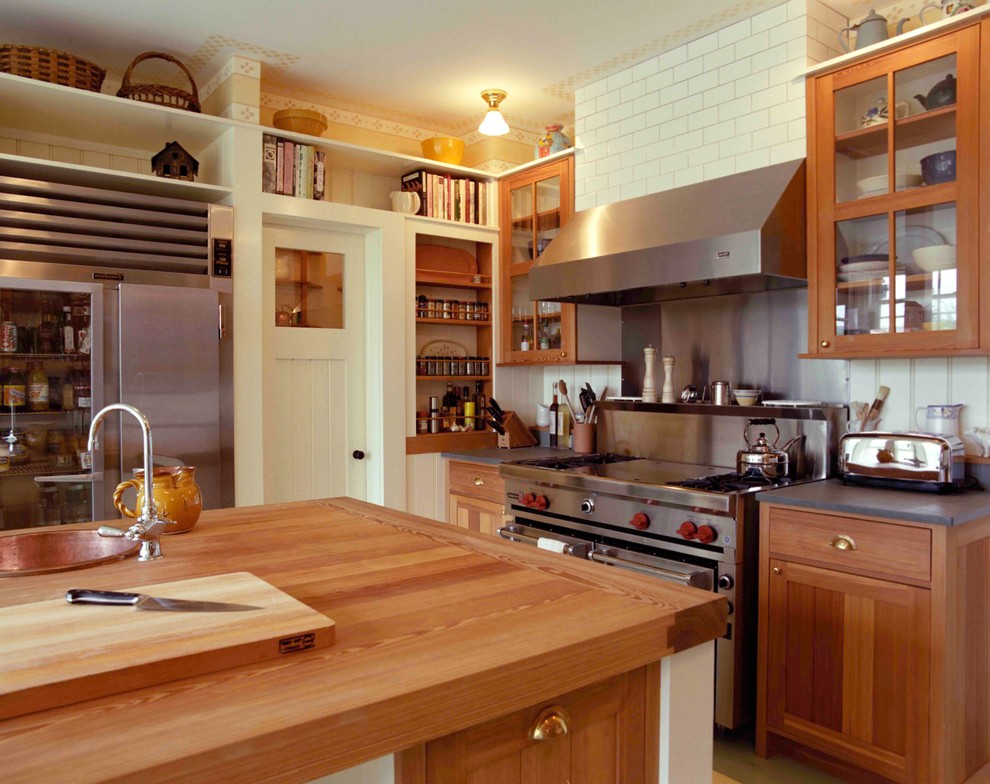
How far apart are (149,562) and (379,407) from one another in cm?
250

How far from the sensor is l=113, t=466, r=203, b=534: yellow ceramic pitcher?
174 centimetres

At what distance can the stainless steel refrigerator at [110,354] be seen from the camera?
297 cm

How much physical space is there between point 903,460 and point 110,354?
313 centimetres

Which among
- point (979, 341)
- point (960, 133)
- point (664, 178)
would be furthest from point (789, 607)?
point (664, 178)

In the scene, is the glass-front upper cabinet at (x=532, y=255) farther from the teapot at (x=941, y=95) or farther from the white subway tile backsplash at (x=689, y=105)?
the teapot at (x=941, y=95)

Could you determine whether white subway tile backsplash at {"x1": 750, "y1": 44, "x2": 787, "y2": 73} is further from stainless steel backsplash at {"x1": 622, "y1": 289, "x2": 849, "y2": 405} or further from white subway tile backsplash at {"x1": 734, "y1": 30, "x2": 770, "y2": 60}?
stainless steel backsplash at {"x1": 622, "y1": 289, "x2": 849, "y2": 405}

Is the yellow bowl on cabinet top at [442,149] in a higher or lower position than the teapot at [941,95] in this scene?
higher

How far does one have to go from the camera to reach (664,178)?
341cm

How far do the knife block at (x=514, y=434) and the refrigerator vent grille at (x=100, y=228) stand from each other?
6.07ft

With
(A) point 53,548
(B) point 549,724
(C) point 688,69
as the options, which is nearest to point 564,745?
(B) point 549,724

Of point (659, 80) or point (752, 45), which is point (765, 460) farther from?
point (659, 80)

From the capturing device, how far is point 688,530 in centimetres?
268

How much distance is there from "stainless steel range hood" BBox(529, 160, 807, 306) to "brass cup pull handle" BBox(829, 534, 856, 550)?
0.99 m

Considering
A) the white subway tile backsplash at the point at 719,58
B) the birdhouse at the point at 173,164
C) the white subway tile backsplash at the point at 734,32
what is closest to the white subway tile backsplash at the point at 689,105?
the white subway tile backsplash at the point at 719,58
